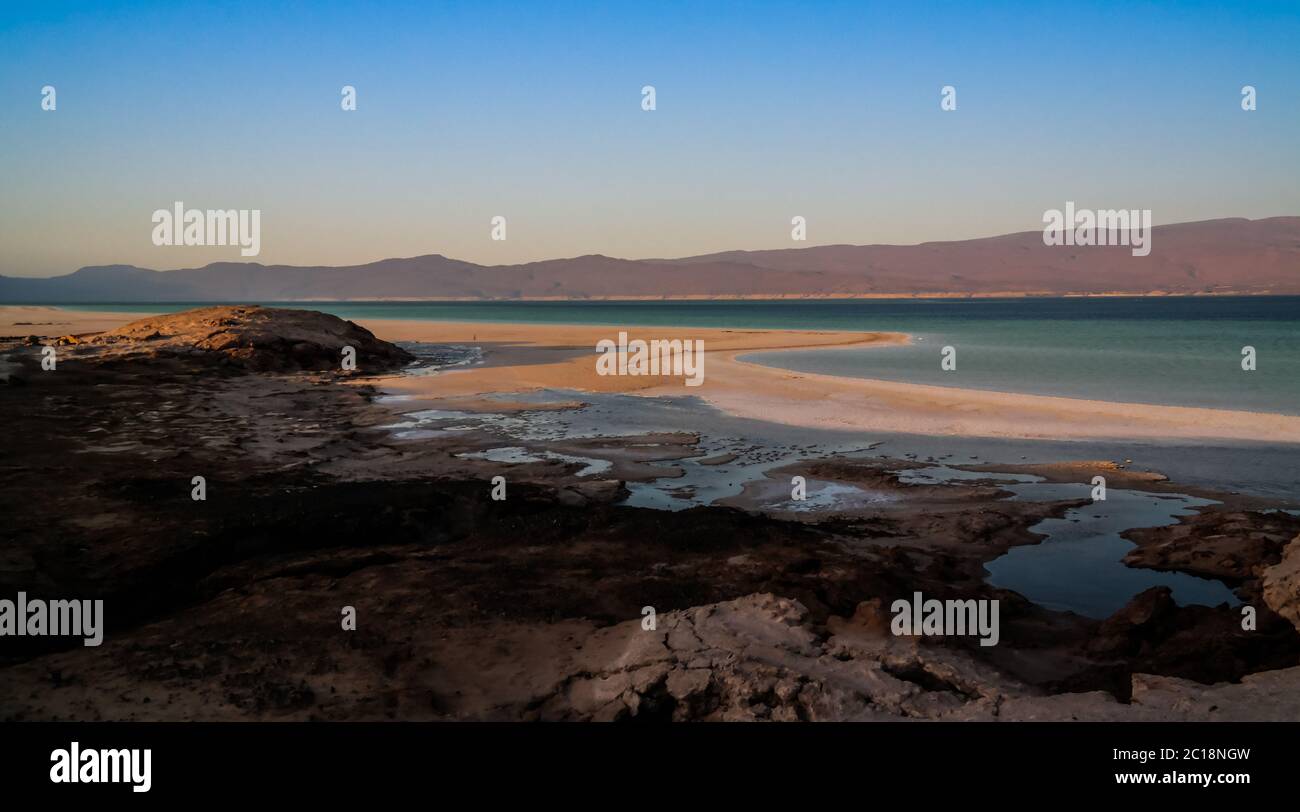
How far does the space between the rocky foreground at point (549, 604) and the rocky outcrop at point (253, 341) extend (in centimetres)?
1473

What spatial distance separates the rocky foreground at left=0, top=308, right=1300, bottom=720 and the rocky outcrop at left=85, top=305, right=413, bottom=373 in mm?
14731

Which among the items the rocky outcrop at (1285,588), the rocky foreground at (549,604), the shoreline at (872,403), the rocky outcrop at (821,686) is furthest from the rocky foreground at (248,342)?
the rocky outcrop at (1285,588)

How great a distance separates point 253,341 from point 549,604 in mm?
24608

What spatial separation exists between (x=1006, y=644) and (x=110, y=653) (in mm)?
6495

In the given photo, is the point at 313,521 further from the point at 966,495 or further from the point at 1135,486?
the point at 1135,486

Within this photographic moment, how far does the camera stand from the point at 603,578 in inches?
299

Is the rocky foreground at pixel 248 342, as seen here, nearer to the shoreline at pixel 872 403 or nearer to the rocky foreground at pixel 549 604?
the shoreline at pixel 872 403

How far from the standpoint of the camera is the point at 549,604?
6941 mm

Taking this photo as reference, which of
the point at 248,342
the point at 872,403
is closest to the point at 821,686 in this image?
the point at 872,403

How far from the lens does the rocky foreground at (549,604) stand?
17.1ft

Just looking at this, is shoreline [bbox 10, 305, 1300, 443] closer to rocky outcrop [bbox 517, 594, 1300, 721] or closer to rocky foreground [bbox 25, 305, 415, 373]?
rocky foreground [bbox 25, 305, 415, 373]

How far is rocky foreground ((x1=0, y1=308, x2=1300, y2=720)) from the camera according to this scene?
521cm

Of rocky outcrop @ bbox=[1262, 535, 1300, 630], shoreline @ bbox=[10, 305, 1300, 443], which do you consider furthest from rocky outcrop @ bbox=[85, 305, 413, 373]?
rocky outcrop @ bbox=[1262, 535, 1300, 630]
